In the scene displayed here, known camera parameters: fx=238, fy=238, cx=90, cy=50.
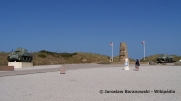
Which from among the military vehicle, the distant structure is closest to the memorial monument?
the military vehicle

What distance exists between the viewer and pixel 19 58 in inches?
1114

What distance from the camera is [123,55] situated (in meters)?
38.4

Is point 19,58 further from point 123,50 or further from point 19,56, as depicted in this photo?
point 123,50

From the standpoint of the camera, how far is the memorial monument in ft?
91.8

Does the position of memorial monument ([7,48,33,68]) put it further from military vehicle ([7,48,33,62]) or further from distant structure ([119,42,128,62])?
distant structure ([119,42,128,62])

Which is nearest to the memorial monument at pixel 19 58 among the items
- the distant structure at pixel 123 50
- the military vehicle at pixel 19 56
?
the military vehicle at pixel 19 56

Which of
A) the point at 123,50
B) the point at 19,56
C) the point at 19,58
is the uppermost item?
the point at 123,50

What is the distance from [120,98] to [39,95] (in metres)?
2.95

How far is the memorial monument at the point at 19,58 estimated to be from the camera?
27984 millimetres

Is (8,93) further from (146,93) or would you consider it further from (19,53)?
(19,53)

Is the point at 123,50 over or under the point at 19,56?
over

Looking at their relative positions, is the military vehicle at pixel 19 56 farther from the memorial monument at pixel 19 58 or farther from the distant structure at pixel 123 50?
the distant structure at pixel 123 50

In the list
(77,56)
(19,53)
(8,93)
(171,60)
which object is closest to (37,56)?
(77,56)

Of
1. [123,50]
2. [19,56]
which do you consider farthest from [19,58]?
[123,50]
